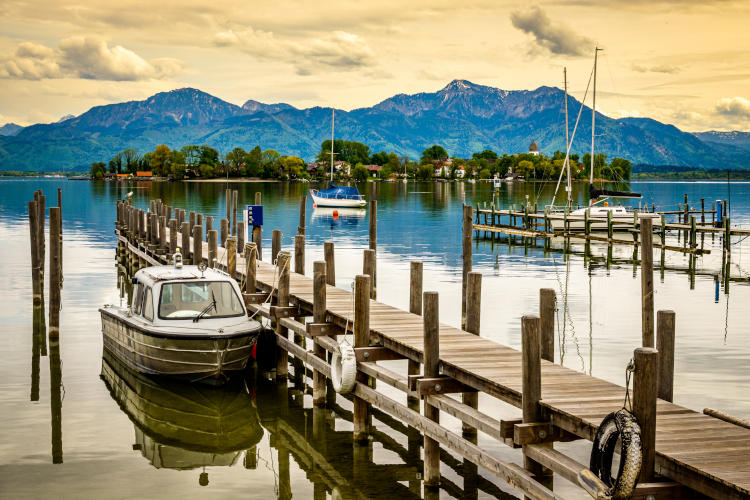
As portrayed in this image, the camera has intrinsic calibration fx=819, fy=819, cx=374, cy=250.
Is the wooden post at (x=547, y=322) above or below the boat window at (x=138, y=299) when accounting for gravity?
above

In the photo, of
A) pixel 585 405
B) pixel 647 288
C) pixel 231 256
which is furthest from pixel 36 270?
pixel 585 405

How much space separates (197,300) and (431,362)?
298 inches

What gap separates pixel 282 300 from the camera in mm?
18188

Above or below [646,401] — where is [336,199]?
above

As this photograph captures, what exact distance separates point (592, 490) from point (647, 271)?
9.77 m

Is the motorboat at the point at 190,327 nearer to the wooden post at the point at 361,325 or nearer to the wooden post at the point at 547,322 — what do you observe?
the wooden post at the point at 361,325

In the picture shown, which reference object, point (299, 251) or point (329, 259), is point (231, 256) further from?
point (329, 259)

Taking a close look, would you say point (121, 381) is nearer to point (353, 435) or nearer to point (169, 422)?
point (169, 422)

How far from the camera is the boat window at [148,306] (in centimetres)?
1763

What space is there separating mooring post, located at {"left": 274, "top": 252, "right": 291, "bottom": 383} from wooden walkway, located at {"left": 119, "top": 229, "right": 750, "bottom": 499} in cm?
278

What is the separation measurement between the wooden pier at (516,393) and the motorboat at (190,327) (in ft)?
3.67

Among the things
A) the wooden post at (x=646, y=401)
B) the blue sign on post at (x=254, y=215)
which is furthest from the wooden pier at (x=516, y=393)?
the blue sign on post at (x=254, y=215)

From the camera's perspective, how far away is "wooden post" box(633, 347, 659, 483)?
7938 mm

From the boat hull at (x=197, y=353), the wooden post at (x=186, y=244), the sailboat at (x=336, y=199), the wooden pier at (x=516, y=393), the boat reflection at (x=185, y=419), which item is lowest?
the boat reflection at (x=185, y=419)
